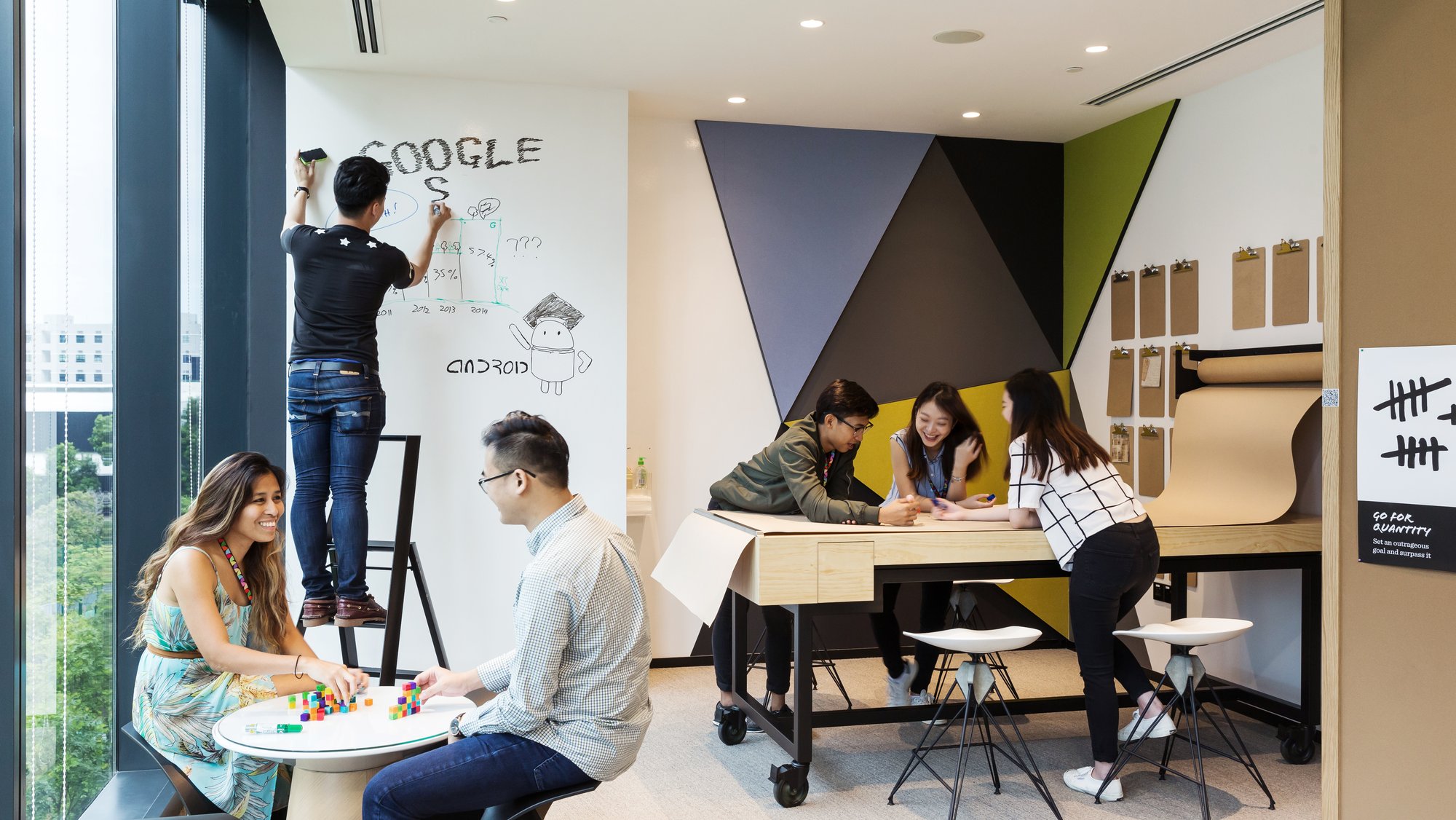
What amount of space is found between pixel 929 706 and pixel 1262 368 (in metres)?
2.07

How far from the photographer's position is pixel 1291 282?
15.0ft

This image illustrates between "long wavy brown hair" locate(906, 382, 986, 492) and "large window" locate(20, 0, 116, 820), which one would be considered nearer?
"large window" locate(20, 0, 116, 820)

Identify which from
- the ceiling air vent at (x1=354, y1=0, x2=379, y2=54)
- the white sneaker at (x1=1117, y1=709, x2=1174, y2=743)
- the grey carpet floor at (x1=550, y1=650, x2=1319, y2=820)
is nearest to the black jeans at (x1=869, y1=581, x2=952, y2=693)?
the grey carpet floor at (x1=550, y1=650, x2=1319, y2=820)

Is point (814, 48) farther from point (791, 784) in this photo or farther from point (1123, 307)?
point (791, 784)

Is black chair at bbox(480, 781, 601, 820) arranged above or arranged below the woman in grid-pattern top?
below

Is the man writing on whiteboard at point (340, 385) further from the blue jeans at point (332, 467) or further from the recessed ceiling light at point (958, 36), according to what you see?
the recessed ceiling light at point (958, 36)

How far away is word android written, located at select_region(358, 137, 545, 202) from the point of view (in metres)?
4.84

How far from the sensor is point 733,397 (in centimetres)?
579

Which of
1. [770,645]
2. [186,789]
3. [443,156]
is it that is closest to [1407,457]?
[770,645]

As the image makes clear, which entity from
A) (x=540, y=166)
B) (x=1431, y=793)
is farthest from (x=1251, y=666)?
(x=540, y=166)

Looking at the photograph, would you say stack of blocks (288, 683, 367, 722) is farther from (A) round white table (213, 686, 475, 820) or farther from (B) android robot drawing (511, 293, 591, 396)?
(B) android robot drawing (511, 293, 591, 396)

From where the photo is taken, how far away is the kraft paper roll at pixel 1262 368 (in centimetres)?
434

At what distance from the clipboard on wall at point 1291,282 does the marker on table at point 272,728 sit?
4.24 m

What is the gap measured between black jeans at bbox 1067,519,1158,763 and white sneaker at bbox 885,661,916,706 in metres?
1.11
